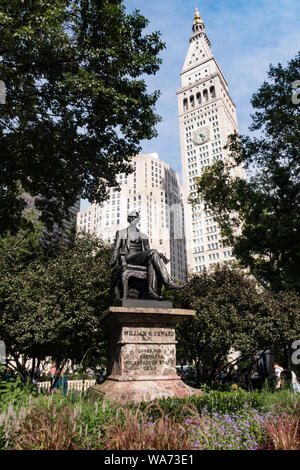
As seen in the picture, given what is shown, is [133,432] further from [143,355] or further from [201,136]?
[201,136]

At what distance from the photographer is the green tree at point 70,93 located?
34.6 feet

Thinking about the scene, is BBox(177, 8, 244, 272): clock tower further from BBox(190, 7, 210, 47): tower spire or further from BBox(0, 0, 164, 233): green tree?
BBox(0, 0, 164, 233): green tree

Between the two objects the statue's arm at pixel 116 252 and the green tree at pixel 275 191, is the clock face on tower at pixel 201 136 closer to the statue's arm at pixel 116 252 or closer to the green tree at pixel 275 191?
the green tree at pixel 275 191

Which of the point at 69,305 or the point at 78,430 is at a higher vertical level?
the point at 69,305

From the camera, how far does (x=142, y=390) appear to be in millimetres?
6367

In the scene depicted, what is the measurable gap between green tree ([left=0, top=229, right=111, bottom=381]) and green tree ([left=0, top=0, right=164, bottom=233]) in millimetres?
3410

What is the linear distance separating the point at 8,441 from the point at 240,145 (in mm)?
20771

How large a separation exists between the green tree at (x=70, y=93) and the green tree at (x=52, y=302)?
11.2 feet

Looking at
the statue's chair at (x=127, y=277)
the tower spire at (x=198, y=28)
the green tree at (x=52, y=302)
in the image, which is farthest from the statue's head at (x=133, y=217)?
the tower spire at (x=198, y=28)

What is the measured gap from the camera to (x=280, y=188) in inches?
715

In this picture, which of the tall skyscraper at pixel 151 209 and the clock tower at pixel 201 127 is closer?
the clock tower at pixel 201 127

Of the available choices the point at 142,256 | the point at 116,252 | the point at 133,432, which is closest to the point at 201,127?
the point at 116,252

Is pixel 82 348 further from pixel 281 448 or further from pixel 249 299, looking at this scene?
pixel 281 448

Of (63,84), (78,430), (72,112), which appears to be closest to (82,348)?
(72,112)
